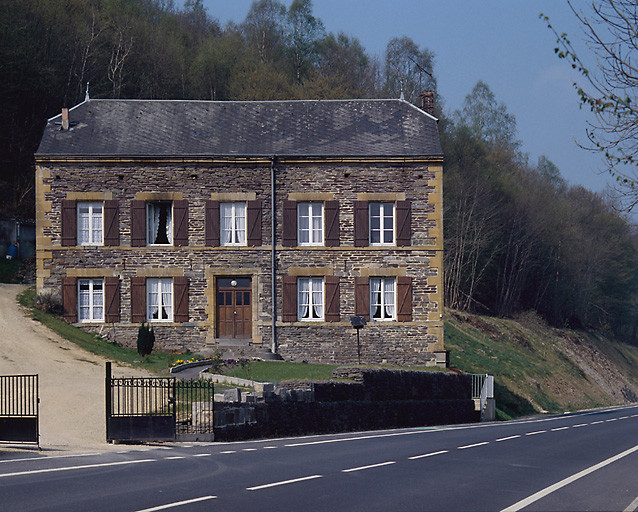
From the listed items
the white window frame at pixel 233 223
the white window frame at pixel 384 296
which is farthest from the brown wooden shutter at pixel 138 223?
the white window frame at pixel 384 296

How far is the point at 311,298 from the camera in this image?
34.0 meters

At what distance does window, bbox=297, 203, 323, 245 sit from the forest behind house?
1750 cm

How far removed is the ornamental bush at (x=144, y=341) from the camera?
31438 millimetres

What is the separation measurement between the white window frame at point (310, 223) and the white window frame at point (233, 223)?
2094 mm

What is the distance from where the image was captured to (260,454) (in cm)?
1612

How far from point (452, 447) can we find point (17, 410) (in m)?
9.46

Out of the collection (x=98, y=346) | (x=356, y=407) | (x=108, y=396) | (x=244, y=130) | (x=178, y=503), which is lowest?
(x=356, y=407)

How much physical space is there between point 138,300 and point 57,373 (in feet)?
26.2

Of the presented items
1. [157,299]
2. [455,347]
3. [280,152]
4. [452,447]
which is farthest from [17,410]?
[455,347]

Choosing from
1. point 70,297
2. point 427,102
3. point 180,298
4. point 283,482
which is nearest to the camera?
point 283,482

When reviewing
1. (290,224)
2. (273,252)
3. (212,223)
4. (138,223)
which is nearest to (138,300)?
(138,223)

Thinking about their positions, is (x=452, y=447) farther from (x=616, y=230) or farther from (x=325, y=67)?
(x=616, y=230)

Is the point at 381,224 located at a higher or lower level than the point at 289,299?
higher

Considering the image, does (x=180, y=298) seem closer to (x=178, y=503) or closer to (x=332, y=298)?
(x=332, y=298)
